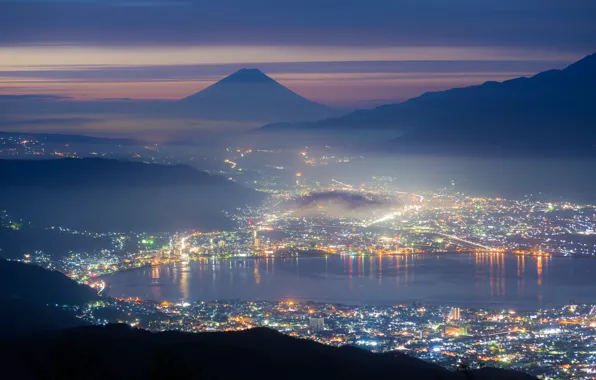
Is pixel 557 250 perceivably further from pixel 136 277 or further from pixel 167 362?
pixel 167 362

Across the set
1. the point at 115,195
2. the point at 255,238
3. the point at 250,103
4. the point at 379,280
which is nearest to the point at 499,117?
the point at 250,103

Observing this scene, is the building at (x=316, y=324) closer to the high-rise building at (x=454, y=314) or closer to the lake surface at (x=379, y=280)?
the high-rise building at (x=454, y=314)

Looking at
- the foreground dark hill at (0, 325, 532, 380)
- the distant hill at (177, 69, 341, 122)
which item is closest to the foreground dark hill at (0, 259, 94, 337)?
the foreground dark hill at (0, 325, 532, 380)

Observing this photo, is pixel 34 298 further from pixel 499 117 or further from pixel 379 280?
pixel 499 117

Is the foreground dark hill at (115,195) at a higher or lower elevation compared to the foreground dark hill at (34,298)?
higher

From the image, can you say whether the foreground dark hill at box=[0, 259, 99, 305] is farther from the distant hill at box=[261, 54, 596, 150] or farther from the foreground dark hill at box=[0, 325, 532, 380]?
the distant hill at box=[261, 54, 596, 150]

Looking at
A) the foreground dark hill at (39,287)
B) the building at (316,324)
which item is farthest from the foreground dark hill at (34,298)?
the building at (316,324)

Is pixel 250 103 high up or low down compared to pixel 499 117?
up
